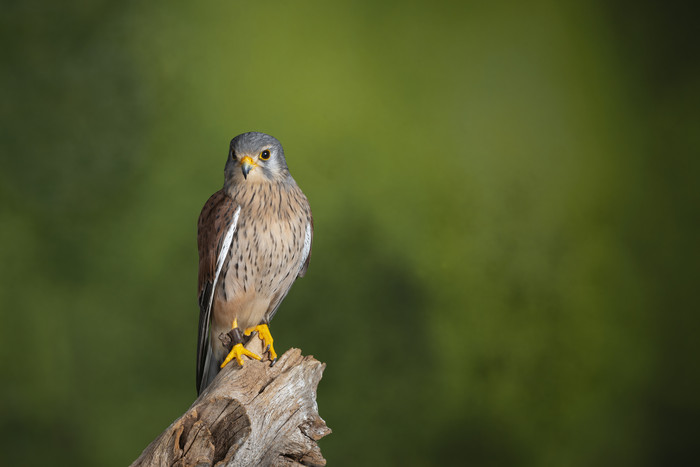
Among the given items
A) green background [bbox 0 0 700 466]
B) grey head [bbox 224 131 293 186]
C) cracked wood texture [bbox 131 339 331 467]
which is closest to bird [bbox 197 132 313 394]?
grey head [bbox 224 131 293 186]

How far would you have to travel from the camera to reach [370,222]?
11.4ft

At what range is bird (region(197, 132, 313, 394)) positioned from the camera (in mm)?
2232

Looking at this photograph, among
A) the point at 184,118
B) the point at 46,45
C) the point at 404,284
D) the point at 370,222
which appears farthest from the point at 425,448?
the point at 46,45

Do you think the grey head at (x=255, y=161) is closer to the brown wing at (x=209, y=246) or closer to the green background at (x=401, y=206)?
the brown wing at (x=209, y=246)

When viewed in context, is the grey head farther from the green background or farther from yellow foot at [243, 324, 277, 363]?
the green background

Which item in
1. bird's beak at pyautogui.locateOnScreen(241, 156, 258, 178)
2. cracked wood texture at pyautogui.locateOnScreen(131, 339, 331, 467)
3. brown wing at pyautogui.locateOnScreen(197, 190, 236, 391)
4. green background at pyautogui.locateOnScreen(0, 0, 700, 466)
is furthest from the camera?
green background at pyautogui.locateOnScreen(0, 0, 700, 466)

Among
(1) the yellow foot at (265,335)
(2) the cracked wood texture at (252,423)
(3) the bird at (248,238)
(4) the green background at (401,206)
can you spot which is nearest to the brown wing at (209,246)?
(3) the bird at (248,238)

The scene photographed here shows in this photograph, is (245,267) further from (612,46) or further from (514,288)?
(612,46)

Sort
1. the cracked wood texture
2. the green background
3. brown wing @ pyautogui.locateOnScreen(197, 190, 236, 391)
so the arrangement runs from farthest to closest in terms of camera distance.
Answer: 1. the green background
2. brown wing @ pyautogui.locateOnScreen(197, 190, 236, 391)
3. the cracked wood texture

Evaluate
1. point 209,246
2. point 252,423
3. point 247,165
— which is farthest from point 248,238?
point 252,423

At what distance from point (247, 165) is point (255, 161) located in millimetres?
48

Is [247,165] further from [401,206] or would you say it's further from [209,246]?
[401,206]

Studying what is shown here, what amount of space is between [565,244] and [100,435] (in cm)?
242

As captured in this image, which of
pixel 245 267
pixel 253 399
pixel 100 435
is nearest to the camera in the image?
pixel 253 399
